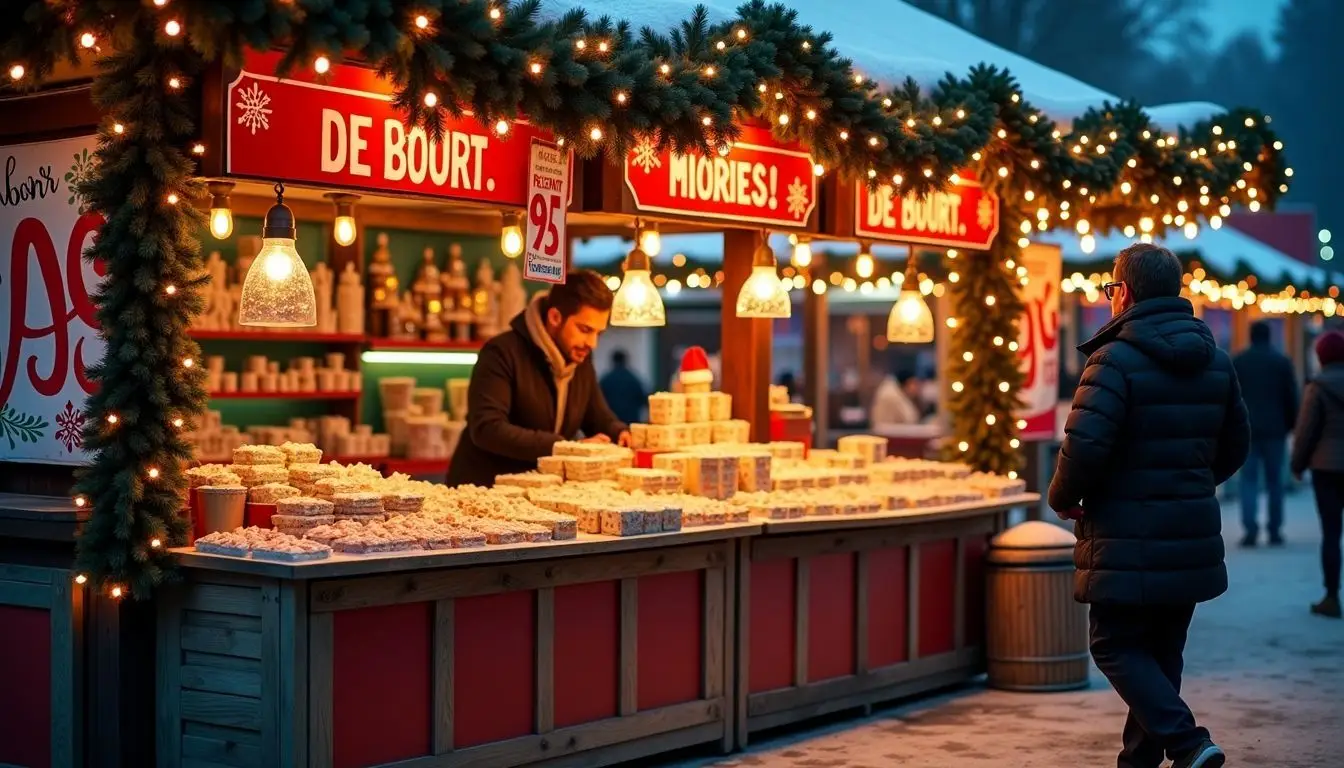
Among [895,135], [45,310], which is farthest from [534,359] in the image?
[45,310]

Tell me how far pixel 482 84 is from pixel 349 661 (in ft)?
7.10

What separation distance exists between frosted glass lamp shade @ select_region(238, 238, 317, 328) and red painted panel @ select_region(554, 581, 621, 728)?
1.72 metres

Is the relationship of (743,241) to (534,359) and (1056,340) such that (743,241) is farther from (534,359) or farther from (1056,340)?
(1056,340)

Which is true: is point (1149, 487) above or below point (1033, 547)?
above

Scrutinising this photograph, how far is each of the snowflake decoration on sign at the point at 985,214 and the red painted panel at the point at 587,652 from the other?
406cm

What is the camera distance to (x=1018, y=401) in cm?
1103

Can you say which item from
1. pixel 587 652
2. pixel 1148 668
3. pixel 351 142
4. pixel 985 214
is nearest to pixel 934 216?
pixel 985 214

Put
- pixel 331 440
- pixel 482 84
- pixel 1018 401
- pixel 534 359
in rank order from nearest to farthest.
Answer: pixel 482 84 → pixel 534 359 → pixel 1018 401 → pixel 331 440

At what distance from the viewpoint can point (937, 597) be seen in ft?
32.4

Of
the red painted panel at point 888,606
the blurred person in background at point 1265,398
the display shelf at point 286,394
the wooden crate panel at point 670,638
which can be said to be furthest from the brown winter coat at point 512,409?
the blurred person in background at point 1265,398

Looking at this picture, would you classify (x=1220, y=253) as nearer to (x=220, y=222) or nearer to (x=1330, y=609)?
(x=1330, y=609)

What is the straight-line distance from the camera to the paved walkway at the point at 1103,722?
26.8 ft

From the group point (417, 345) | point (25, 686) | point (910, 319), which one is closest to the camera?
point (25, 686)

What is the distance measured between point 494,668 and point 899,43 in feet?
17.1
